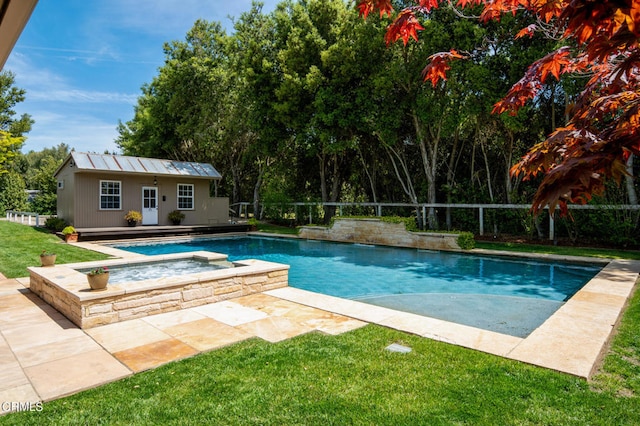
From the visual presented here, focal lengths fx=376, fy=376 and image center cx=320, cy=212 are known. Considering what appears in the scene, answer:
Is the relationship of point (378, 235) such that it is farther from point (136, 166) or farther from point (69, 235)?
point (69, 235)

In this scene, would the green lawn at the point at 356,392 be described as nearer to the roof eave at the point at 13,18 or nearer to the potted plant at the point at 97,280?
the potted plant at the point at 97,280

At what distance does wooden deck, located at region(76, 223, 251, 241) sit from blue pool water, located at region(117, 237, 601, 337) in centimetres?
231

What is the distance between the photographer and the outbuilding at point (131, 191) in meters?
14.4

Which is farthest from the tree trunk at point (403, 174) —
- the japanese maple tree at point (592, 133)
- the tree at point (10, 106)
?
the tree at point (10, 106)

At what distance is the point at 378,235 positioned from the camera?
13.0 metres

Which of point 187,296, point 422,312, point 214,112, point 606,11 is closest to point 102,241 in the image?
point 214,112

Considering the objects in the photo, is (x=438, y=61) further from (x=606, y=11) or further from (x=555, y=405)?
(x=555, y=405)

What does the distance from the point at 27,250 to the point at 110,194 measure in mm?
5337

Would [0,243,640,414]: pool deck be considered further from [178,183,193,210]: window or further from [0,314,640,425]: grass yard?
[178,183,193,210]: window

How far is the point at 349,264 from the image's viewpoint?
9953 millimetres

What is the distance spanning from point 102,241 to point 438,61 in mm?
14069

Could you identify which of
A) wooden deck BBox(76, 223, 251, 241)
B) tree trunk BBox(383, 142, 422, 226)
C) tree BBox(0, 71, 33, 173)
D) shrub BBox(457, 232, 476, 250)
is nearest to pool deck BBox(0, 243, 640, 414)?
shrub BBox(457, 232, 476, 250)

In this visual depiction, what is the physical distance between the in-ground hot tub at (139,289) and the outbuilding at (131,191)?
352 inches

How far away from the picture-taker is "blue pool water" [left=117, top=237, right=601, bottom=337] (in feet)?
19.4
